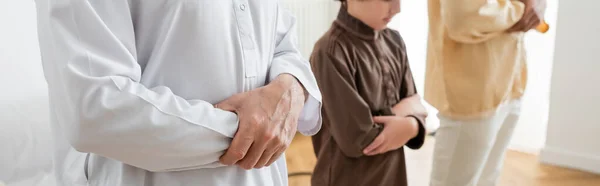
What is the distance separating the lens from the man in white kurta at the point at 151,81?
2.22 feet

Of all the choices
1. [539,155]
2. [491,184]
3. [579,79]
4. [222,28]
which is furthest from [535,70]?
[222,28]

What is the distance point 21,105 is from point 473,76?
1.23m

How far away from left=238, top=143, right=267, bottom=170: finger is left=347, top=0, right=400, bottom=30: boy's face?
0.84 metres

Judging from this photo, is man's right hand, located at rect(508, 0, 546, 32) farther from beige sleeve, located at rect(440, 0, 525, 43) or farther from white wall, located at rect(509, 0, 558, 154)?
white wall, located at rect(509, 0, 558, 154)

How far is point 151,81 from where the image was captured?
777 millimetres

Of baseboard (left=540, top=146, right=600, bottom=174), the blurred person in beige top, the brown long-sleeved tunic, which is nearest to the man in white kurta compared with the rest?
the brown long-sleeved tunic

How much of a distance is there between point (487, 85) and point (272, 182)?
101cm

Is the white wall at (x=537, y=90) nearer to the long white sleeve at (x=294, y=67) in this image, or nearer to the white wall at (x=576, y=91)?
the white wall at (x=576, y=91)

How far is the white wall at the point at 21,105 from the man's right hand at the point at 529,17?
4.30ft

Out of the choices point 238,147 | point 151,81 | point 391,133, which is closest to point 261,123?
point 238,147

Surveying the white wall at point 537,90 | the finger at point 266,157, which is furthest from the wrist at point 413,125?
the white wall at point 537,90

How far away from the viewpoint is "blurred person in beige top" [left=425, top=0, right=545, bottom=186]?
1632 millimetres

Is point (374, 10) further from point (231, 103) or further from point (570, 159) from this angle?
point (570, 159)

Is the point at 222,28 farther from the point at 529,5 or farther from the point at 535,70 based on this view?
the point at 535,70
